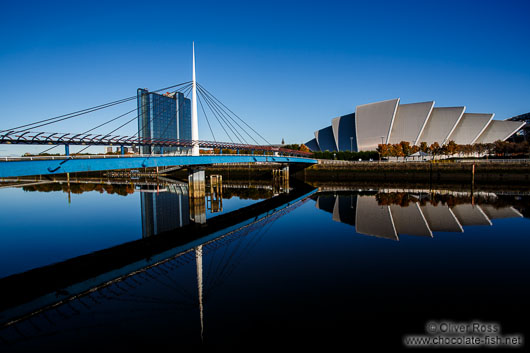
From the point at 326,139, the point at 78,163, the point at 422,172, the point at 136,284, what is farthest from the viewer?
the point at 326,139

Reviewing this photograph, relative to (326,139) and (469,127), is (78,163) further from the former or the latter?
(469,127)

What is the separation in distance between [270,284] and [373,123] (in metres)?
55.7

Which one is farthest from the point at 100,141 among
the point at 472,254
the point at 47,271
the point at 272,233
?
the point at 472,254

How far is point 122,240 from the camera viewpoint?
10.4 metres

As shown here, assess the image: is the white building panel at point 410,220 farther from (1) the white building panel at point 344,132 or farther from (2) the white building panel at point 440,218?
(1) the white building panel at point 344,132

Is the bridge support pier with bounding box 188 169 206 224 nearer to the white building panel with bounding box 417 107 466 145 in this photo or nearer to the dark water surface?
the dark water surface

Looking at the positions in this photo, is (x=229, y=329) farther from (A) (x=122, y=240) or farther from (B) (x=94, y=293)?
(A) (x=122, y=240)

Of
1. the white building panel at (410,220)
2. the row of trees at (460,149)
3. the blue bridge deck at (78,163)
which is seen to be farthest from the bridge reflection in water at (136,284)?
the row of trees at (460,149)

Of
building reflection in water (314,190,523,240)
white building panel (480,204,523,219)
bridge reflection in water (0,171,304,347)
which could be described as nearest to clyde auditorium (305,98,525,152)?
building reflection in water (314,190,523,240)

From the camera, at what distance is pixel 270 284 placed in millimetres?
6238

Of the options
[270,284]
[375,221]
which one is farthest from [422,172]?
[270,284]

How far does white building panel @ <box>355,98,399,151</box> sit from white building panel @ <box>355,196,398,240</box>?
41577 millimetres

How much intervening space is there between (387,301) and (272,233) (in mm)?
6107

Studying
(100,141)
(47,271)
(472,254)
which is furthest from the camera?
(100,141)
